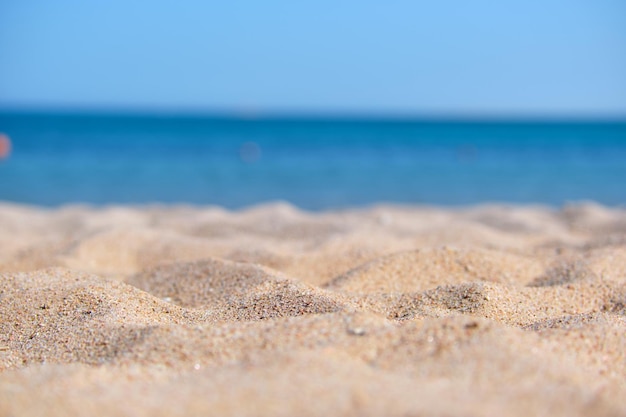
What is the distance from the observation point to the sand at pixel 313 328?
173 cm

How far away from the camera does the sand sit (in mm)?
1730

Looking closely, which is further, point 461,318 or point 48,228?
point 48,228

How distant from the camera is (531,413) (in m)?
1.64

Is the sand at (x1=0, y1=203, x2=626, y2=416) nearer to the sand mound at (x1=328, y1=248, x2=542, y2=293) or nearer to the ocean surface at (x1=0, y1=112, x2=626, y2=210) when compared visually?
the sand mound at (x1=328, y1=248, x2=542, y2=293)

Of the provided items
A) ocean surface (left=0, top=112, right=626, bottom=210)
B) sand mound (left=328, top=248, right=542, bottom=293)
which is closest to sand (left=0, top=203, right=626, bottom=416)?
sand mound (left=328, top=248, right=542, bottom=293)

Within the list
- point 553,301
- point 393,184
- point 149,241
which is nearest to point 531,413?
point 553,301

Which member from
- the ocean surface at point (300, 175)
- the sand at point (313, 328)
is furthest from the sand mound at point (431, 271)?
the ocean surface at point (300, 175)

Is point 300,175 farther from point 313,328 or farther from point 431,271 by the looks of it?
point 313,328

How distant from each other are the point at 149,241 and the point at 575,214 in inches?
187

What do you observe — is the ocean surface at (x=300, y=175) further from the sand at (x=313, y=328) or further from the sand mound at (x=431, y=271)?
the sand mound at (x=431, y=271)

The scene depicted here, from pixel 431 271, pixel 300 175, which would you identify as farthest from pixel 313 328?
pixel 300 175

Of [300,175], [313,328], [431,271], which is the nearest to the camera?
[313,328]

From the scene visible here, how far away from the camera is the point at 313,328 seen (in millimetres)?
2189

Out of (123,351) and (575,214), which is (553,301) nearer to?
(123,351)
